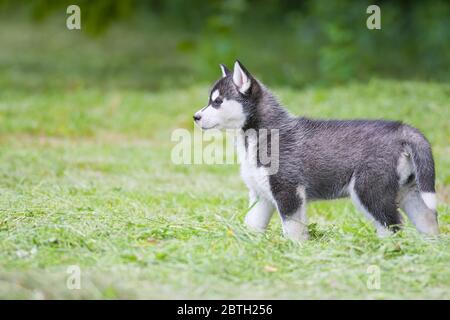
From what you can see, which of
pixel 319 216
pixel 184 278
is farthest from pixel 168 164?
pixel 184 278

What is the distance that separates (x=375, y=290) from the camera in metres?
5.30

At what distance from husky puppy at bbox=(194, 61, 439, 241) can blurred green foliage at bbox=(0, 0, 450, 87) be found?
26.0 ft

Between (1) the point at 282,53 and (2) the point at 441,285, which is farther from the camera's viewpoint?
(1) the point at 282,53

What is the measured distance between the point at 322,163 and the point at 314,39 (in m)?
12.1

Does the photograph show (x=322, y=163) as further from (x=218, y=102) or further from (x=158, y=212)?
(x=158, y=212)

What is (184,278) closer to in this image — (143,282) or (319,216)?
(143,282)

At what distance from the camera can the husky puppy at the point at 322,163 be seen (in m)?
6.37

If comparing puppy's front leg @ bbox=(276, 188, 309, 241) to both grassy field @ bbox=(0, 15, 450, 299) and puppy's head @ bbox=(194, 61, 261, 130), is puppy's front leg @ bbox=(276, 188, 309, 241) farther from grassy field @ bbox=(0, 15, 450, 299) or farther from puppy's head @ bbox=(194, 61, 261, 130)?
puppy's head @ bbox=(194, 61, 261, 130)

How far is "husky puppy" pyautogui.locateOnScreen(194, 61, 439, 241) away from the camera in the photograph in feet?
20.9

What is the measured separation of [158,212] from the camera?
24.9ft

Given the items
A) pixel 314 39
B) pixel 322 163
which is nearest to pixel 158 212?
pixel 322 163

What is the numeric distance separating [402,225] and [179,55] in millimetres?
13078

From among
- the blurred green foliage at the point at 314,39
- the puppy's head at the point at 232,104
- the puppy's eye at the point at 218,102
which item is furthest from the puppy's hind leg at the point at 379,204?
the blurred green foliage at the point at 314,39

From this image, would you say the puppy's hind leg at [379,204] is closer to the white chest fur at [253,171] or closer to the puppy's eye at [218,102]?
the white chest fur at [253,171]
